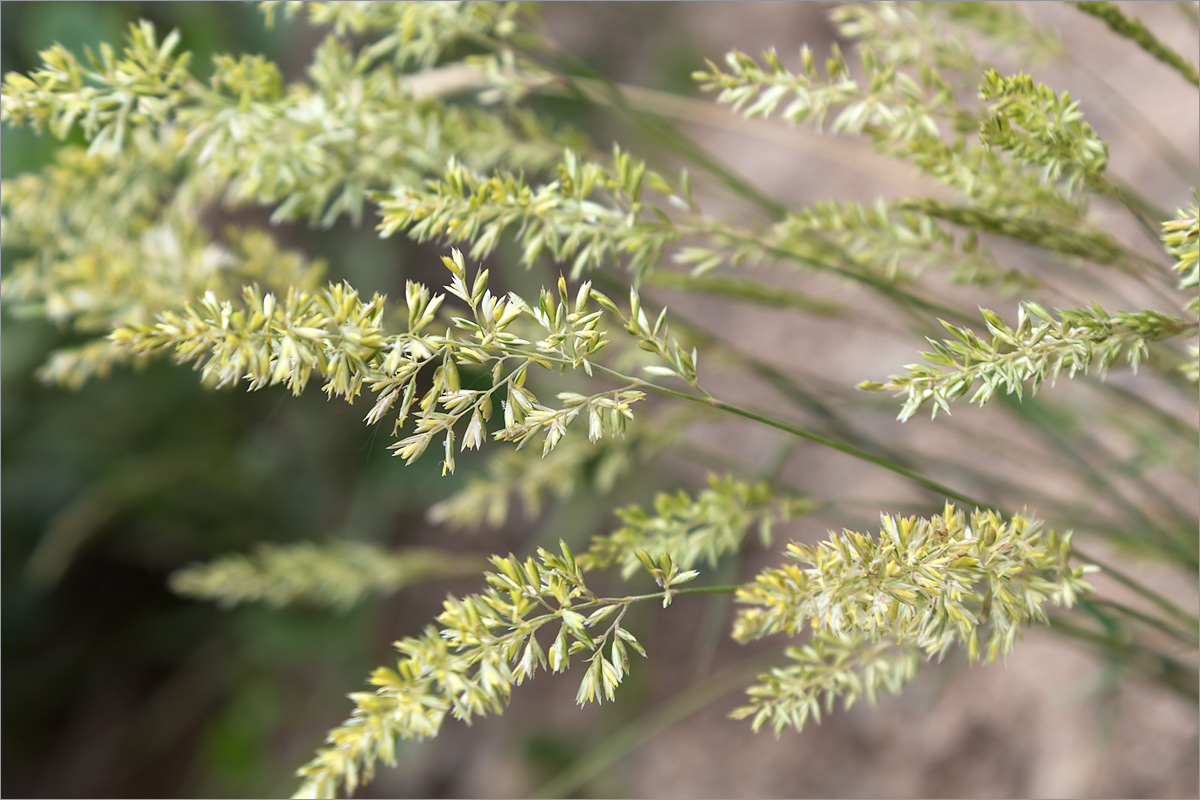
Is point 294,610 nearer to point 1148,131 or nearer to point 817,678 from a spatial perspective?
point 817,678

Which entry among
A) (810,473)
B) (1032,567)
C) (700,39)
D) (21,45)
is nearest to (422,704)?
(1032,567)

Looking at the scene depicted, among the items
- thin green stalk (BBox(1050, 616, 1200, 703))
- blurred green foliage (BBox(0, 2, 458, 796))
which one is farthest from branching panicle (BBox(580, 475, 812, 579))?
blurred green foliage (BBox(0, 2, 458, 796))

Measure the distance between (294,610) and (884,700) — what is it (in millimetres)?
758

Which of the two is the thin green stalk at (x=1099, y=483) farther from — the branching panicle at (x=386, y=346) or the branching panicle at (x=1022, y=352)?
the branching panicle at (x=386, y=346)

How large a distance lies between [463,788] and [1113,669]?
0.90 m

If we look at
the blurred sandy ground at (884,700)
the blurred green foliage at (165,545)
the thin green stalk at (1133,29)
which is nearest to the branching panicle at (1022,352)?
the thin green stalk at (1133,29)

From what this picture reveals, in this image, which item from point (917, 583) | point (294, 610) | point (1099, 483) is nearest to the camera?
point (917, 583)

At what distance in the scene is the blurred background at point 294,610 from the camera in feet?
3.10

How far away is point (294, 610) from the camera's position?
115cm

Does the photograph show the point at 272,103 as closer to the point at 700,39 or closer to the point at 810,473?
the point at 810,473

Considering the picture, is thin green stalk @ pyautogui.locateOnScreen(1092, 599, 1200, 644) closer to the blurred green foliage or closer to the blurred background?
the blurred background

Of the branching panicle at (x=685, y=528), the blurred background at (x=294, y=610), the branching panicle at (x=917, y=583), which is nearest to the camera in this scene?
the branching panicle at (x=917, y=583)

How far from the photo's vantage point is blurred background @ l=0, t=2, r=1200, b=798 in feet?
3.10

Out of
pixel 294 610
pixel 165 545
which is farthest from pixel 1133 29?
pixel 165 545
